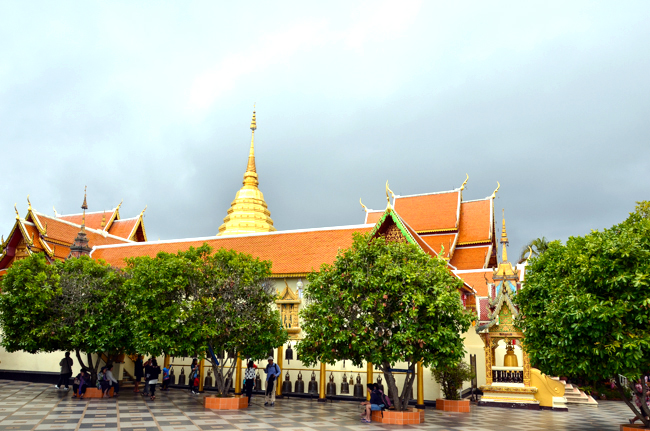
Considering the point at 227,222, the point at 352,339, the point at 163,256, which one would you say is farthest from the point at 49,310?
the point at 227,222

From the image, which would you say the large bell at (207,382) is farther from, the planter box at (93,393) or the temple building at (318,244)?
the planter box at (93,393)

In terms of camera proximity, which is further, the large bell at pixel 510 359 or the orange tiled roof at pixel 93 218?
the orange tiled roof at pixel 93 218

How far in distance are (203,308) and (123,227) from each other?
2599 cm

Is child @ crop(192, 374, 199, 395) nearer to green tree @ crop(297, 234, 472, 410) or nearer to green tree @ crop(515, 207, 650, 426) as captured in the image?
green tree @ crop(297, 234, 472, 410)

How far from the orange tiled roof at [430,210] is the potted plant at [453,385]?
13.4 metres

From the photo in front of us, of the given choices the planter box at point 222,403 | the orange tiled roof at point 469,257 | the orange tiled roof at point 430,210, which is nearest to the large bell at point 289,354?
the planter box at point 222,403

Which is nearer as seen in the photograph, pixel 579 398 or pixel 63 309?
pixel 63 309

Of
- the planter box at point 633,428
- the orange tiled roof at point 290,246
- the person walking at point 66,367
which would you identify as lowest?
the planter box at point 633,428

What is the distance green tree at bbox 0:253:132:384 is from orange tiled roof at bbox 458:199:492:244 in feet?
61.4

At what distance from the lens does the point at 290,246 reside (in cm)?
2302

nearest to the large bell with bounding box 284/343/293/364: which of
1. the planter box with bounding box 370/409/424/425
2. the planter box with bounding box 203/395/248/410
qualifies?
the planter box with bounding box 203/395/248/410

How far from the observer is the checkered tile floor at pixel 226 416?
1163 centimetres

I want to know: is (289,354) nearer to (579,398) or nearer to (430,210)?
(579,398)

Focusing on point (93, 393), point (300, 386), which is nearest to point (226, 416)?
point (300, 386)
